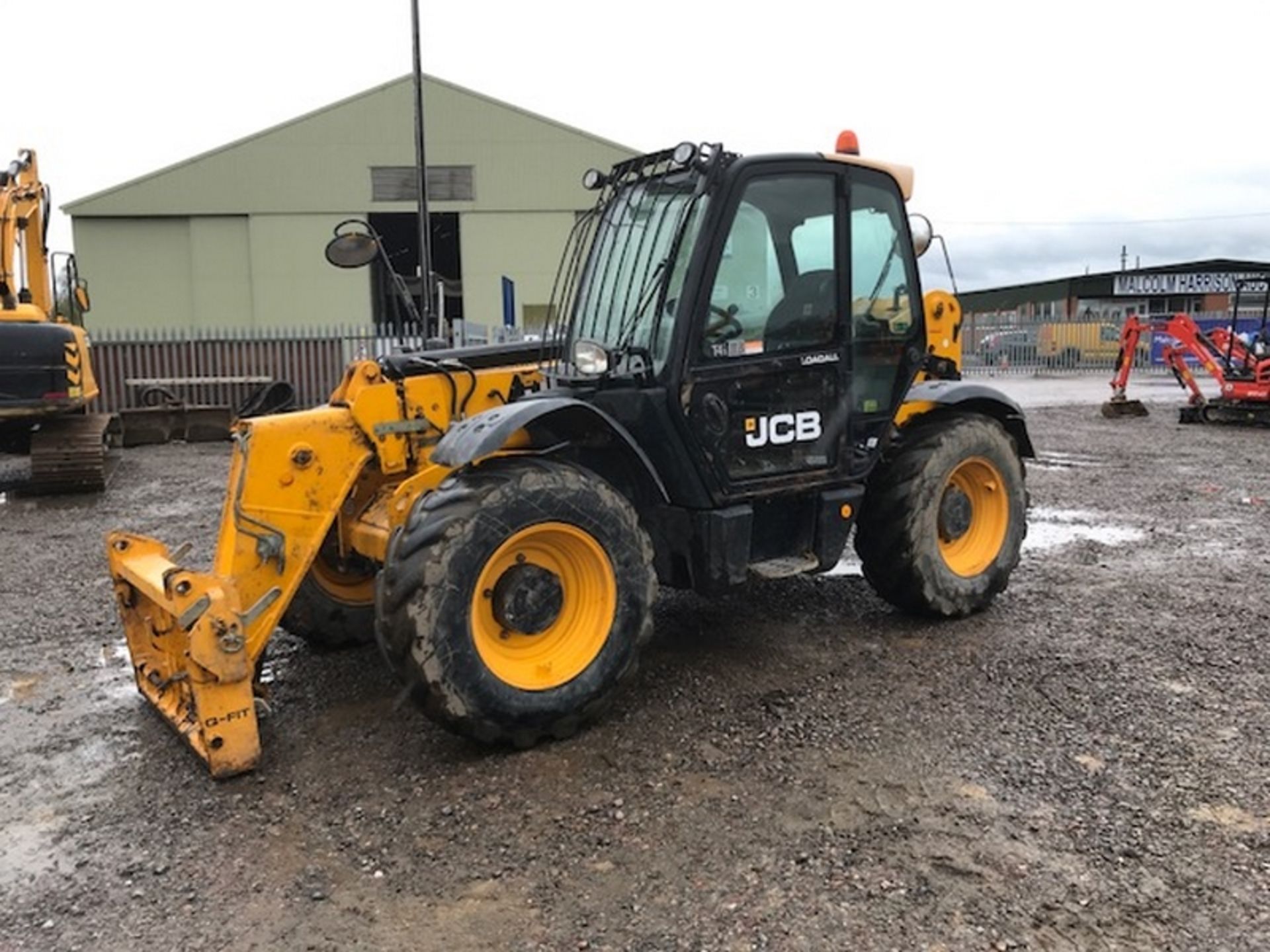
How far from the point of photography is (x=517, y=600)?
154 inches

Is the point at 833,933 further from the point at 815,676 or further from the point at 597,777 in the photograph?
the point at 815,676

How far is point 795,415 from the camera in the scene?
15.5ft

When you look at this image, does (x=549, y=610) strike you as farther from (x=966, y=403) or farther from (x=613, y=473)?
(x=966, y=403)

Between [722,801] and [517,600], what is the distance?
41.2 inches

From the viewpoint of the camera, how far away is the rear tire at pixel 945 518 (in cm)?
523

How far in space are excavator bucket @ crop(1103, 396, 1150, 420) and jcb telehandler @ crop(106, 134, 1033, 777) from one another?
13547mm

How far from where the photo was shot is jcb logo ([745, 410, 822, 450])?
457 centimetres

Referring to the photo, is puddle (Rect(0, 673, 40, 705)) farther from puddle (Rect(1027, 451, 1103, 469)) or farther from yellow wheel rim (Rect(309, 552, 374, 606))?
puddle (Rect(1027, 451, 1103, 469))

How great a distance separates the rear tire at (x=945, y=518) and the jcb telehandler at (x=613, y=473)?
0.02 metres

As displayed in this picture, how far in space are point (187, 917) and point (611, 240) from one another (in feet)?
10.6

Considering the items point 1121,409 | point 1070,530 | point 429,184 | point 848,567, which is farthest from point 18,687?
point 429,184

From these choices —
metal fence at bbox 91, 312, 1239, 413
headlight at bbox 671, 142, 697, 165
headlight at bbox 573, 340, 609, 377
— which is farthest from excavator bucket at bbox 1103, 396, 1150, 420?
headlight at bbox 573, 340, 609, 377

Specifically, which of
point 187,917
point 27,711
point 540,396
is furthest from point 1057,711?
point 27,711

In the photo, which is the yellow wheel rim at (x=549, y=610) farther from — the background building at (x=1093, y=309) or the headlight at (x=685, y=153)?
the background building at (x=1093, y=309)
